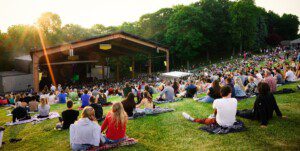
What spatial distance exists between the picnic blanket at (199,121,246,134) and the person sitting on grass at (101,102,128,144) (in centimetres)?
199

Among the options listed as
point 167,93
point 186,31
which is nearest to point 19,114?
point 167,93

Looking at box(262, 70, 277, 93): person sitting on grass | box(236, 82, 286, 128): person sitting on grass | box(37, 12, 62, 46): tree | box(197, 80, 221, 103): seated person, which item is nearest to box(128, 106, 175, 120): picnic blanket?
box(197, 80, 221, 103): seated person

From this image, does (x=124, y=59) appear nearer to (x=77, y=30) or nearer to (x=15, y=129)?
(x=77, y=30)

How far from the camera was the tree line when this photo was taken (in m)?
37.3

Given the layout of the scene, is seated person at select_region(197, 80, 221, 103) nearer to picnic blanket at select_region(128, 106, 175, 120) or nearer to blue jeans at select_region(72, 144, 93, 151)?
picnic blanket at select_region(128, 106, 175, 120)

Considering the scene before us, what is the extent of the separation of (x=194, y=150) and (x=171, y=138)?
3.12 ft

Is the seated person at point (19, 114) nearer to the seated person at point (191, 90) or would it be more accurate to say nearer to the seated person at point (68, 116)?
the seated person at point (68, 116)

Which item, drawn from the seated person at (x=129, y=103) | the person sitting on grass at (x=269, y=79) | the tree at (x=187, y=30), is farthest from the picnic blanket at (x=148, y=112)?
the tree at (x=187, y=30)

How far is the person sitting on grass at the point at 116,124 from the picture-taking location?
4.91m

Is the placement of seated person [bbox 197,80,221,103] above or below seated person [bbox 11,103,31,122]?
above

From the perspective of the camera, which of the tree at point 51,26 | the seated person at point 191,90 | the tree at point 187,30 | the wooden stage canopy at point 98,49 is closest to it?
the seated person at point 191,90

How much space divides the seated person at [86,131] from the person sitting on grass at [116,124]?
29cm

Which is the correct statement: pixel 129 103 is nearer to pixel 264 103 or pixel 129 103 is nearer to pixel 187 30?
pixel 264 103

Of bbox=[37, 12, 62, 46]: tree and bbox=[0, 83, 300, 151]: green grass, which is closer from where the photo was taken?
bbox=[0, 83, 300, 151]: green grass
